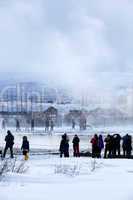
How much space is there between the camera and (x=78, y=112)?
11012cm

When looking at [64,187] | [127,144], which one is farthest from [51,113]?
[64,187]

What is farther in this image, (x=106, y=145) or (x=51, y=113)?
(x=51, y=113)

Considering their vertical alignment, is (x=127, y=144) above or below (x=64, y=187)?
above

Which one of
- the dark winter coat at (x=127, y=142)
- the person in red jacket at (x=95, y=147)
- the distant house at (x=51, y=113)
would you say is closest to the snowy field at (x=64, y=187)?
the person in red jacket at (x=95, y=147)

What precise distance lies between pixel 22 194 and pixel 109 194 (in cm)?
179

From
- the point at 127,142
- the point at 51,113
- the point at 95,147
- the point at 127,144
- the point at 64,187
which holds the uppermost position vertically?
the point at 51,113

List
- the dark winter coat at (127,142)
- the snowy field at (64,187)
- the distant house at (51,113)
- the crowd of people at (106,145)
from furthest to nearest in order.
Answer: the distant house at (51,113), the dark winter coat at (127,142), the crowd of people at (106,145), the snowy field at (64,187)

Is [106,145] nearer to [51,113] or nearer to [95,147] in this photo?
[95,147]

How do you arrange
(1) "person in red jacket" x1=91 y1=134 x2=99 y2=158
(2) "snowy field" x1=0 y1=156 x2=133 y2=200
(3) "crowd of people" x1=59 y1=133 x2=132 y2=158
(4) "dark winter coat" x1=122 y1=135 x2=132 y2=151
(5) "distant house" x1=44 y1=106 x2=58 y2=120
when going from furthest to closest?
(5) "distant house" x1=44 y1=106 x2=58 y2=120 → (4) "dark winter coat" x1=122 y1=135 x2=132 y2=151 → (3) "crowd of people" x1=59 y1=133 x2=132 y2=158 → (1) "person in red jacket" x1=91 y1=134 x2=99 y2=158 → (2) "snowy field" x1=0 y1=156 x2=133 y2=200

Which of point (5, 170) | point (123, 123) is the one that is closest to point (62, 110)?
point (123, 123)

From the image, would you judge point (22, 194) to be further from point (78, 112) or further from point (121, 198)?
point (78, 112)

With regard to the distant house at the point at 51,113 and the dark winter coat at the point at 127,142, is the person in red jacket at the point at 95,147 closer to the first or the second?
the dark winter coat at the point at 127,142

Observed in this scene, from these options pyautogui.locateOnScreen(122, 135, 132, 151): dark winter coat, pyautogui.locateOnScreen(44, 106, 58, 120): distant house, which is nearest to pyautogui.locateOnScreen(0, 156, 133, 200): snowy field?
pyautogui.locateOnScreen(122, 135, 132, 151): dark winter coat

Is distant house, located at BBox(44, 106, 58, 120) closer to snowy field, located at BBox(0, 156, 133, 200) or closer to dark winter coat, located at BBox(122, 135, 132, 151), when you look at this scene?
dark winter coat, located at BBox(122, 135, 132, 151)
